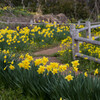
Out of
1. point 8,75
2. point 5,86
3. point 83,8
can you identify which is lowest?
point 5,86

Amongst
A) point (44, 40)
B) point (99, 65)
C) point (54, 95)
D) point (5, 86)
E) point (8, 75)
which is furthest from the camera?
point (44, 40)

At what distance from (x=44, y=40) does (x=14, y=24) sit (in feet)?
12.0

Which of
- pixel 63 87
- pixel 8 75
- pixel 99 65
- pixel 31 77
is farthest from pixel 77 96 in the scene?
pixel 99 65

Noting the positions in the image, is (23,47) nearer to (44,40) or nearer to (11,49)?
(11,49)

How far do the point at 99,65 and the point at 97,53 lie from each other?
1.12 ft

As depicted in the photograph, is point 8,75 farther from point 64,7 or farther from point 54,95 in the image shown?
point 64,7

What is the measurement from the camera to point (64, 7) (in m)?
20.0

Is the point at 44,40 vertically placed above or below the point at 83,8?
below

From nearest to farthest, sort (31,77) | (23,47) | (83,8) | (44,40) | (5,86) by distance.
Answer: (31,77), (5,86), (23,47), (44,40), (83,8)

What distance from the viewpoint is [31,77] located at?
281cm

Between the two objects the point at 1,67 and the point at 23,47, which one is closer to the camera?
the point at 1,67

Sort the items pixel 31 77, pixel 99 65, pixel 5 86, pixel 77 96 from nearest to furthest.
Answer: pixel 77 96 < pixel 31 77 < pixel 5 86 < pixel 99 65

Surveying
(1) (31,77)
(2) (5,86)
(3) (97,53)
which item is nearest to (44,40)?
(3) (97,53)

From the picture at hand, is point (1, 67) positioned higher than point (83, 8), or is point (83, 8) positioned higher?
point (83, 8)
